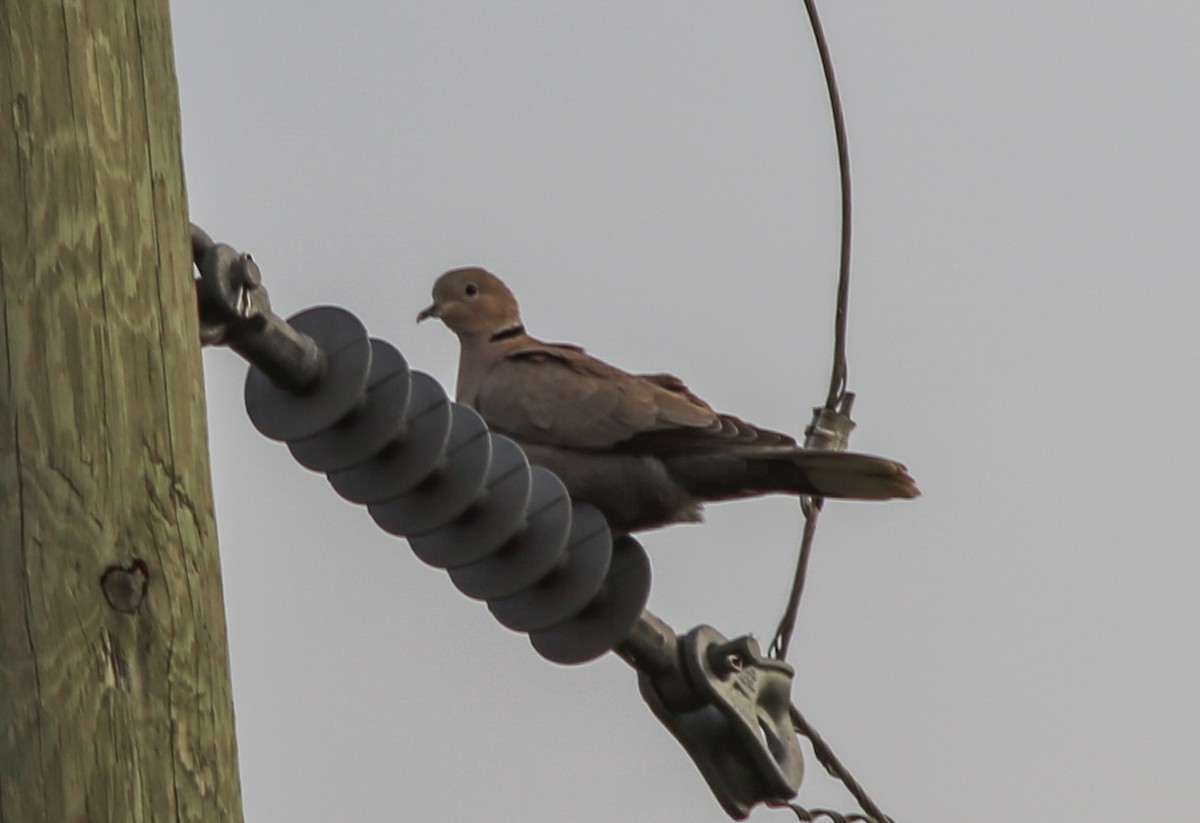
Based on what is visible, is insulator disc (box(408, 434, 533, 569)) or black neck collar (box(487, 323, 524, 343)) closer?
insulator disc (box(408, 434, 533, 569))

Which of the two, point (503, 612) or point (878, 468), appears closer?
point (503, 612)

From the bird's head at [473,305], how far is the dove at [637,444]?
66 centimetres

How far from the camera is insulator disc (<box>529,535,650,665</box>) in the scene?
3656 mm

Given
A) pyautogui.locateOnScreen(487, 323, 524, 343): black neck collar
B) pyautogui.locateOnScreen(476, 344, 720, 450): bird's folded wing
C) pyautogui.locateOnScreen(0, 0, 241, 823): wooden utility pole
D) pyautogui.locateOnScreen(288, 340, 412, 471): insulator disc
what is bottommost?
pyautogui.locateOnScreen(0, 0, 241, 823): wooden utility pole

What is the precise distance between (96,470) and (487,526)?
1.24 metres

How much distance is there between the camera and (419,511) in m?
3.31

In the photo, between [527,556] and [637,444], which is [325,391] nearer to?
[527,556]

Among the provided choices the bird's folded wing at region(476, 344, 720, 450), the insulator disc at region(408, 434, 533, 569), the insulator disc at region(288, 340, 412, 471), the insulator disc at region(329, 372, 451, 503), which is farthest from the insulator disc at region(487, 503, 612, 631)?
the bird's folded wing at region(476, 344, 720, 450)

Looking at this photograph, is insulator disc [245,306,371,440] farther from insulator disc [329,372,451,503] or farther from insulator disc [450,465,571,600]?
insulator disc [450,465,571,600]

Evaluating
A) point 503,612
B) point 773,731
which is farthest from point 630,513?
point 503,612

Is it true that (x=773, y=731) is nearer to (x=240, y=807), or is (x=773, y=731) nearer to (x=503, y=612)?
(x=503, y=612)

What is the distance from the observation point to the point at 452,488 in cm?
330

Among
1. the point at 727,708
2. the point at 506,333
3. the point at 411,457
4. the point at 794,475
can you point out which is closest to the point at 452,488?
the point at 411,457

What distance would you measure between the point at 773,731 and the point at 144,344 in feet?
7.71
